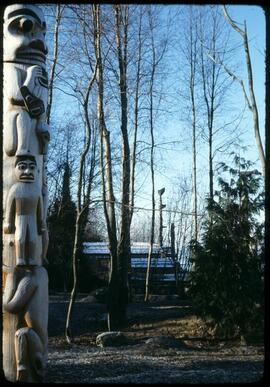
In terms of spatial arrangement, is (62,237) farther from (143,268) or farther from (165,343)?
(165,343)

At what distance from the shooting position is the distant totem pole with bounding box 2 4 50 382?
4.86 metres

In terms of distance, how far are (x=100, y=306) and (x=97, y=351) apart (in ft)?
18.4

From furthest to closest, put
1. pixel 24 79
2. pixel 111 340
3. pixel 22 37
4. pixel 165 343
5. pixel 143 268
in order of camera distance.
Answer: pixel 143 268
pixel 111 340
pixel 165 343
pixel 22 37
pixel 24 79

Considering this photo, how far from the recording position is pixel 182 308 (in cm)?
1437

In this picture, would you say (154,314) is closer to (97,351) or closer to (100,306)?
(100,306)

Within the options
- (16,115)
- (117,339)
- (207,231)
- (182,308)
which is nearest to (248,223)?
(207,231)

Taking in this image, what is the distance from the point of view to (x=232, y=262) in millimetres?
10539

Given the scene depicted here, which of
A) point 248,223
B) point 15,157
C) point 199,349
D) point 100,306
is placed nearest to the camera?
point 15,157

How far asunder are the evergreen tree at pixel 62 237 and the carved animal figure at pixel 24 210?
46.6ft

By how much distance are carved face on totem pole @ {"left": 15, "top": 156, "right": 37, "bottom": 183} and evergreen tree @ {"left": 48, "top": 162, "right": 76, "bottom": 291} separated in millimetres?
14191

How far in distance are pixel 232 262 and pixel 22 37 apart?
21.6 ft

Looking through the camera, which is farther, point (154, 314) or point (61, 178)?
point (61, 178)

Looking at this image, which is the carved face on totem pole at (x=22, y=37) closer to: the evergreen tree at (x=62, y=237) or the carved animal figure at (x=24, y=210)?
the carved animal figure at (x=24, y=210)

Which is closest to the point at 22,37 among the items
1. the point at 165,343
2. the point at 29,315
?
the point at 29,315
